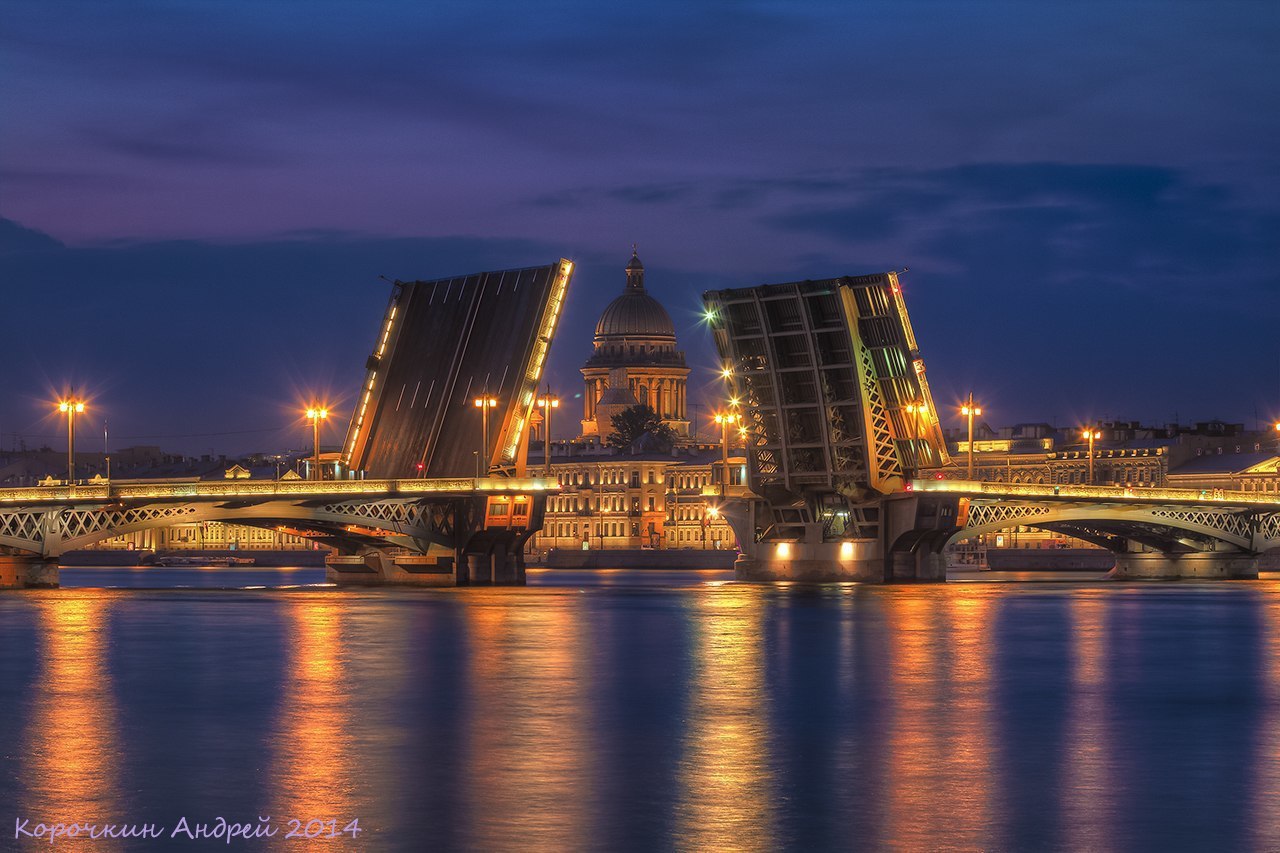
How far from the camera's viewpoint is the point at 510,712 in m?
22.7

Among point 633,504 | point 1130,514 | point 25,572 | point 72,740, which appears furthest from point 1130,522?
point 633,504

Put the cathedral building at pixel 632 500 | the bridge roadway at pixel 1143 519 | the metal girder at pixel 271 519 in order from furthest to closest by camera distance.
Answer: the cathedral building at pixel 632 500
the bridge roadway at pixel 1143 519
the metal girder at pixel 271 519

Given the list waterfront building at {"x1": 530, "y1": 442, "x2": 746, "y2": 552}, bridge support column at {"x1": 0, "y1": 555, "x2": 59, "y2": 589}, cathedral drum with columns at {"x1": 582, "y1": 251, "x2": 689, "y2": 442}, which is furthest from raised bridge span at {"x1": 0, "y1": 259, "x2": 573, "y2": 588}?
cathedral drum with columns at {"x1": 582, "y1": 251, "x2": 689, "y2": 442}

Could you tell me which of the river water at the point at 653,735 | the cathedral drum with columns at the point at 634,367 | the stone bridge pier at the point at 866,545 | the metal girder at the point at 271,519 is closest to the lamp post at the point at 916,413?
the stone bridge pier at the point at 866,545

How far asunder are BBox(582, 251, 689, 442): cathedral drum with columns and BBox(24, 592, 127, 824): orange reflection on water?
14739 centimetres

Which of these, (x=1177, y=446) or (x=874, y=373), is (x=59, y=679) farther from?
(x=1177, y=446)

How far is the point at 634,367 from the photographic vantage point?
185 meters

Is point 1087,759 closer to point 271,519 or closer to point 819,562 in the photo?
point 271,519

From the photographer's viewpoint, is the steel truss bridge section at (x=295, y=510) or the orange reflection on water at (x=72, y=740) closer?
the orange reflection on water at (x=72, y=740)

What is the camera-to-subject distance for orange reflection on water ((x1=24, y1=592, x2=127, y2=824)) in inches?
615

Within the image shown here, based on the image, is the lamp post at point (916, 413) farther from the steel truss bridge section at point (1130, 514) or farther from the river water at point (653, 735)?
the river water at point (653, 735)

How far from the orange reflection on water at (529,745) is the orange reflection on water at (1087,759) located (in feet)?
10.8

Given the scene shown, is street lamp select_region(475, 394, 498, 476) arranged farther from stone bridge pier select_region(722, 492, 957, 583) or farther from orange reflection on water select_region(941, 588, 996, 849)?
orange reflection on water select_region(941, 588, 996, 849)

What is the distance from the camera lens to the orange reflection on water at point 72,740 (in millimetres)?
15625
